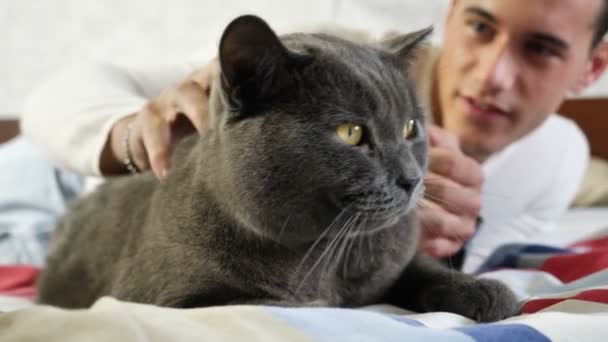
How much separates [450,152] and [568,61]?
482mm

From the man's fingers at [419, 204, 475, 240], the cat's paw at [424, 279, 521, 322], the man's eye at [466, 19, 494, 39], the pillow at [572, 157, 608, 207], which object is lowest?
the pillow at [572, 157, 608, 207]

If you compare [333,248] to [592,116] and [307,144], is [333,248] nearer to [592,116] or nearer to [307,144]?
[307,144]

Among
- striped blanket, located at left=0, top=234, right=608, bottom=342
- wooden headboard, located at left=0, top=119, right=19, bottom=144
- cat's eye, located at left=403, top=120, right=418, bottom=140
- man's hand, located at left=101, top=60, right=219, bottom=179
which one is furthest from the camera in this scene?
wooden headboard, located at left=0, top=119, right=19, bottom=144

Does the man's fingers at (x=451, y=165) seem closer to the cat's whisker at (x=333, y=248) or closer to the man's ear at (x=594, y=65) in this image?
the cat's whisker at (x=333, y=248)

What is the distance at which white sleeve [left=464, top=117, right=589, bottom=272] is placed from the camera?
1.47m

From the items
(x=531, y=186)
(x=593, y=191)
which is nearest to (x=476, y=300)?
(x=531, y=186)

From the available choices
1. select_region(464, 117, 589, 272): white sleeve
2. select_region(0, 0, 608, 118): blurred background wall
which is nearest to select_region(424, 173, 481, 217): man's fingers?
select_region(464, 117, 589, 272): white sleeve

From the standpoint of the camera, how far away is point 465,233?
1.01m

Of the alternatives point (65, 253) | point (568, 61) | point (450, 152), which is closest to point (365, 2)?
point (568, 61)

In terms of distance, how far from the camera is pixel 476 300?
0.70m

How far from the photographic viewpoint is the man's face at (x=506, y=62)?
46.3 inches

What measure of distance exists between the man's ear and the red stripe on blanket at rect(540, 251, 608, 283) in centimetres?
61

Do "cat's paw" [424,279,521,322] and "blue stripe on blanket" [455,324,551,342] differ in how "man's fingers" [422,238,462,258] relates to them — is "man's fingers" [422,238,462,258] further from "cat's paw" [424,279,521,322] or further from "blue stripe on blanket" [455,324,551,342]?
"blue stripe on blanket" [455,324,551,342]

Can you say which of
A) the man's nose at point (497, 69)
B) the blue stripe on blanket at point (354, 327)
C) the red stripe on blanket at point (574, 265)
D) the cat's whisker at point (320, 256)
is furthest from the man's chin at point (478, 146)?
the blue stripe on blanket at point (354, 327)
